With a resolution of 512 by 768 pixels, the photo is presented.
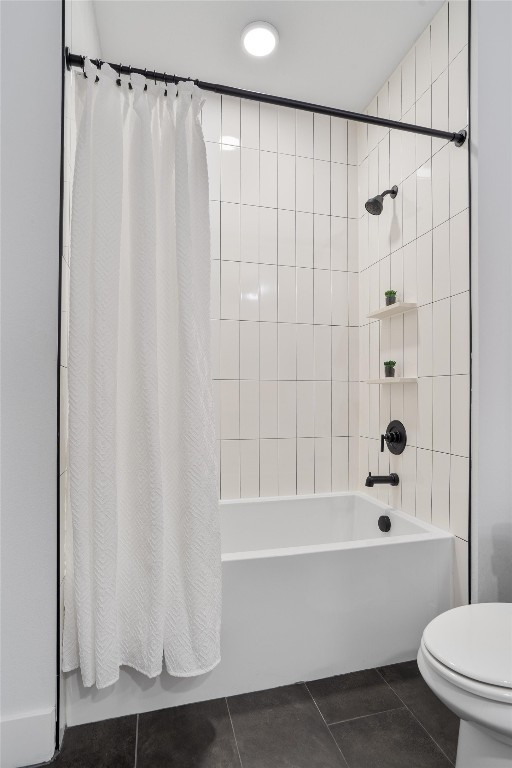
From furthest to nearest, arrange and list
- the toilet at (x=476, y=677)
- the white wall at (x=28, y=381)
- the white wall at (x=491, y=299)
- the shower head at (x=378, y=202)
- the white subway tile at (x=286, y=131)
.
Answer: the white subway tile at (x=286, y=131), the shower head at (x=378, y=202), the white wall at (x=491, y=299), the white wall at (x=28, y=381), the toilet at (x=476, y=677)

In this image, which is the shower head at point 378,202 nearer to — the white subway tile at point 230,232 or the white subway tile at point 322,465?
the white subway tile at point 230,232

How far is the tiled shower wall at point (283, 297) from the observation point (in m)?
2.19

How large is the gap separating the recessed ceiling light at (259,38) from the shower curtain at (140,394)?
0.81 m

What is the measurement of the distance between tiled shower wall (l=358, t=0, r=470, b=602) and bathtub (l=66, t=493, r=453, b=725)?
0.18m

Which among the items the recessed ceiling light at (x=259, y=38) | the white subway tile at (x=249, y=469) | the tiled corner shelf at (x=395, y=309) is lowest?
the white subway tile at (x=249, y=469)

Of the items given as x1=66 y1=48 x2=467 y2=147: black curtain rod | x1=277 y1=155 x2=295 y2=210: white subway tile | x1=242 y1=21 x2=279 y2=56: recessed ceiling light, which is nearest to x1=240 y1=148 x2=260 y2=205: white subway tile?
x1=277 y1=155 x2=295 y2=210: white subway tile

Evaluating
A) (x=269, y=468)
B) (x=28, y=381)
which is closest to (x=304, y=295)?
(x=269, y=468)

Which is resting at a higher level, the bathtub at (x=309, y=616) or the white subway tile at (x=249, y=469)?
the white subway tile at (x=249, y=469)

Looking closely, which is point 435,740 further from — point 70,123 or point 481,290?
point 70,123

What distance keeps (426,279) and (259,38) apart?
129cm

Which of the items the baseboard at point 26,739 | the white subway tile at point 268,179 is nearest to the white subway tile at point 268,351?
the white subway tile at point 268,179

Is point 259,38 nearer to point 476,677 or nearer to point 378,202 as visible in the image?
point 378,202

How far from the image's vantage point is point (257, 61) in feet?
6.37

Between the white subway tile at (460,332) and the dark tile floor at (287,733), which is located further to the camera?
the white subway tile at (460,332)
